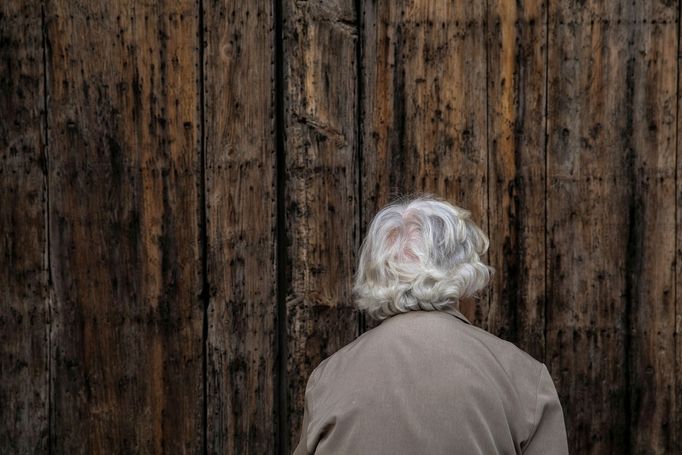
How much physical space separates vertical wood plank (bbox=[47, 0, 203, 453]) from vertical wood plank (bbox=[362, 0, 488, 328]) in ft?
1.99

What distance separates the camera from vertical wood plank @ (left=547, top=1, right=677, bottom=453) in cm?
281

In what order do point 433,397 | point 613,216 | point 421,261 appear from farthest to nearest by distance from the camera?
point 613,216, point 421,261, point 433,397

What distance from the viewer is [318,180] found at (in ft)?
9.35

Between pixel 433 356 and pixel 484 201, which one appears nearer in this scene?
pixel 433 356

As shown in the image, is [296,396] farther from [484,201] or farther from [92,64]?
[92,64]

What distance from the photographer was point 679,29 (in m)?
2.80

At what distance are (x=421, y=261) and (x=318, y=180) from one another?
829 mm

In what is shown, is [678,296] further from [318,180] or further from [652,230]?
[318,180]

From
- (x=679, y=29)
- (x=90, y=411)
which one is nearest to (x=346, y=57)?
(x=679, y=29)

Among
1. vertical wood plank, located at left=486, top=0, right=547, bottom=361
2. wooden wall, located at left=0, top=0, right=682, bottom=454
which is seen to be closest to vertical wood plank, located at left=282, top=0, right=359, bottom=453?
wooden wall, located at left=0, top=0, right=682, bottom=454

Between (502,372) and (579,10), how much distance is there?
1412 millimetres

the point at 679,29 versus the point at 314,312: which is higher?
the point at 679,29

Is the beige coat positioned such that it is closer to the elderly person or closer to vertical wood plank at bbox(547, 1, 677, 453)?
the elderly person

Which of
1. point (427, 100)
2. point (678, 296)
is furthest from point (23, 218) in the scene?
point (678, 296)
